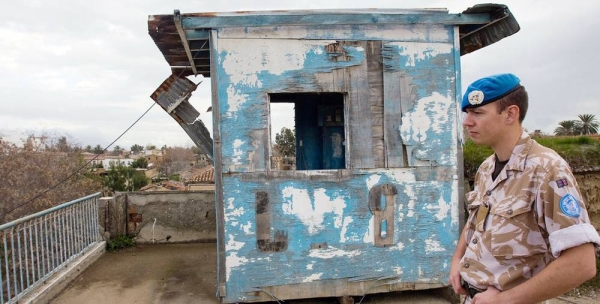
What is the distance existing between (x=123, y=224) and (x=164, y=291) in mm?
2415

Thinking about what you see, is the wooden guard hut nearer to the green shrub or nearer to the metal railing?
the metal railing

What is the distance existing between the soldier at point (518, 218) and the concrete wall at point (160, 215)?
5.67 m

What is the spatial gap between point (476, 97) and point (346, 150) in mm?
2802

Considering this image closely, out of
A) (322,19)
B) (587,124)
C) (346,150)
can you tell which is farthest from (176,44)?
(587,124)

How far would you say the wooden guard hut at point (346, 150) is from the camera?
4.17 metres

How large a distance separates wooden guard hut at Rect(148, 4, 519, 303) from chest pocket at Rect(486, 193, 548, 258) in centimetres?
271

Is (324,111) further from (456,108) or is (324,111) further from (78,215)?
(78,215)

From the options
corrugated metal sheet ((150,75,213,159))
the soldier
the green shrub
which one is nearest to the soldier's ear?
the soldier

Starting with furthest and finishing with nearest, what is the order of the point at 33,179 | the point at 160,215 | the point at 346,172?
the point at 33,179
the point at 160,215
the point at 346,172

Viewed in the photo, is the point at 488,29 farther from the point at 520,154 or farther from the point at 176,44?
the point at 176,44

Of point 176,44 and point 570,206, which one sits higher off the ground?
point 176,44

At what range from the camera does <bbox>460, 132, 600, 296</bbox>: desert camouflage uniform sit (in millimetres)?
1374

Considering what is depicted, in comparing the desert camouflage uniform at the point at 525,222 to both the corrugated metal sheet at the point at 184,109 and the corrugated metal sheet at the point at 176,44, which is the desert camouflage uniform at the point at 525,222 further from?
the corrugated metal sheet at the point at 184,109

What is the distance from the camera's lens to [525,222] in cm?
151
